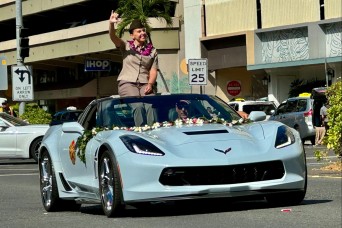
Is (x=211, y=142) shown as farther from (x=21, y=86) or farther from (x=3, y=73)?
(x=3, y=73)

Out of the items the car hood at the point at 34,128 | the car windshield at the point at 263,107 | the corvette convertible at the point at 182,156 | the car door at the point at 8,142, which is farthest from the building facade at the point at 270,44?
the corvette convertible at the point at 182,156

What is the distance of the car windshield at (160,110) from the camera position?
10.9 metres

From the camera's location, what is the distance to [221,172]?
9.77m

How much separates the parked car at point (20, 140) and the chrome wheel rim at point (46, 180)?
13.6 metres

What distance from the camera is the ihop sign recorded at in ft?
191

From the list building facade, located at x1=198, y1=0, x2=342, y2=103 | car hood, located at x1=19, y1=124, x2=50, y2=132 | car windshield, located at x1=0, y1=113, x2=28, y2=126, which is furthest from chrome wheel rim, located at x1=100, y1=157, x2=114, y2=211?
building facade, located at x1=198, y1=0, x2=342, y2=103

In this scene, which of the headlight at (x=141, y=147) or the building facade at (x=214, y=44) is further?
the building facade at (x=214, y=44)

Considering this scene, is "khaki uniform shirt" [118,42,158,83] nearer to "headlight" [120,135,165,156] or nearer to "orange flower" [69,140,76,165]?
"orange flower" [69,140,76,165]

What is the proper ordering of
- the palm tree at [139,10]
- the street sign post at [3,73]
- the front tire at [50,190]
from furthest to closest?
1. the palm tree at [139,10]
2. the street sign post at [3,73]
3. the front tire at [50,190]

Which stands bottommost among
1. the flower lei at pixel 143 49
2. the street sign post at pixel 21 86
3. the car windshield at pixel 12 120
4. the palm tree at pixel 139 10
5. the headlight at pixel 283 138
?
the headlight at pixel 283 138

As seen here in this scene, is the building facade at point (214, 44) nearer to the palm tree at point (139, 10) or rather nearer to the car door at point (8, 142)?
the palm tree at point (139, 10)

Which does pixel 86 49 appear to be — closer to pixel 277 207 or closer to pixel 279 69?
pixel 279 69

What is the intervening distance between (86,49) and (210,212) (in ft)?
171

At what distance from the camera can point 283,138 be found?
10.1m
